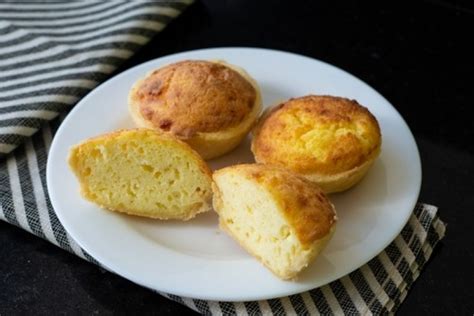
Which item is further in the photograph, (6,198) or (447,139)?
(447,139)

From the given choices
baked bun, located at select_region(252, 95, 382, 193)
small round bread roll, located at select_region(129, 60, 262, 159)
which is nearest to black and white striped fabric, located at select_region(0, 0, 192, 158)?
small round bread roll, located at select_region(129, 60, 262, 159)

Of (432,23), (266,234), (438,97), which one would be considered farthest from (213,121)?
(432,23)

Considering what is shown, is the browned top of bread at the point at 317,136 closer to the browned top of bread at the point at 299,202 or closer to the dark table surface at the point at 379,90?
the browned top of bread at the point at 299,202

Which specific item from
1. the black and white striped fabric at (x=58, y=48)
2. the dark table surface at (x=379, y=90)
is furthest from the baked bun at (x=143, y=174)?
the black and white striped fabric at (x=58, y=48)

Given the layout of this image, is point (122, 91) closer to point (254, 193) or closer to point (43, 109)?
point (43, 109)

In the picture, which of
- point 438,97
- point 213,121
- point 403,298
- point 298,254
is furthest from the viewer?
point 438,97
